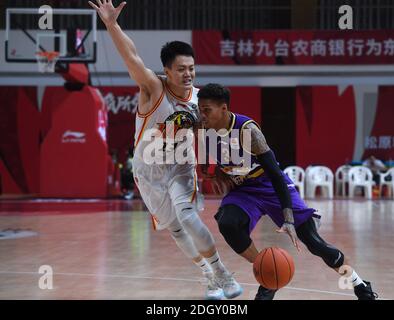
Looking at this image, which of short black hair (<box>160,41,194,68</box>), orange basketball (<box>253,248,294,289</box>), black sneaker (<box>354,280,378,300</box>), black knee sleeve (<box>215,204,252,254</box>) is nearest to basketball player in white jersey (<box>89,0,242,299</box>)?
short black hair (<box>160,41,194,68</box>)

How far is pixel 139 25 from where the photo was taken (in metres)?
20.8

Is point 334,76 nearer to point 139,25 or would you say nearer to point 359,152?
point 359,152

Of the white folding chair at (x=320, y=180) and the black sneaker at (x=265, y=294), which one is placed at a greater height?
the black sneaker at (x=265, y=294)

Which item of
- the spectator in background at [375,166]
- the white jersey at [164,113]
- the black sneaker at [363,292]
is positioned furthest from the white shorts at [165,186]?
the spectator in background at [375,166]

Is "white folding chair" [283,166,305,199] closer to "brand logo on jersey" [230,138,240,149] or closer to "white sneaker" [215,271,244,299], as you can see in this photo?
"white sneaker" [215,271,244,299]

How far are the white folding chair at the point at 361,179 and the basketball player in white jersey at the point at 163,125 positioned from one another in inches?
553

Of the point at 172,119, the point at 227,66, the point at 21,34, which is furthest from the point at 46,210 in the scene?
the point at 172,119

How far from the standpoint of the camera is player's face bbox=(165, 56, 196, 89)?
16.7 feet

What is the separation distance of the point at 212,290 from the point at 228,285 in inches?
7.9

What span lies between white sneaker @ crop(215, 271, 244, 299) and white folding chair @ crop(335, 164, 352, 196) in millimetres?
14513

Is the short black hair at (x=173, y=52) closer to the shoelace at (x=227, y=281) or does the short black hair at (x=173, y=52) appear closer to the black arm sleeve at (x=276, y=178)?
the black arm sleeve at (x=276, y=178)

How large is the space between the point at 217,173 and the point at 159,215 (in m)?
0.68

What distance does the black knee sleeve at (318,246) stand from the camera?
4.76 metres

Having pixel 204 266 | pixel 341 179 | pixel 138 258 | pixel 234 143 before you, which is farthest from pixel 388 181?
pixel 234 143
